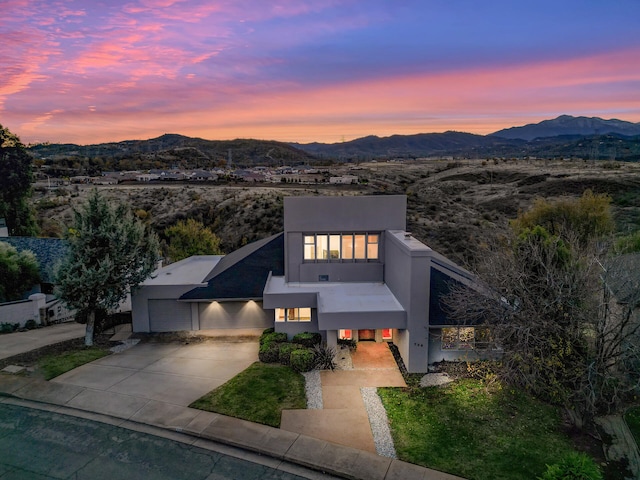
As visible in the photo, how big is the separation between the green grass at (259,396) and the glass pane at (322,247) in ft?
22.0

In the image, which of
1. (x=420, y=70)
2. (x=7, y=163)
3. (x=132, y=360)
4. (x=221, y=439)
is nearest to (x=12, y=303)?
(x=132, y=360)

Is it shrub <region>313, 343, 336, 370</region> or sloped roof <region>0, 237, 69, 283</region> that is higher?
sloped roof <region>0, 237, 69, 283</region>

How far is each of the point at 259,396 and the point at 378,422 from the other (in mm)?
4256

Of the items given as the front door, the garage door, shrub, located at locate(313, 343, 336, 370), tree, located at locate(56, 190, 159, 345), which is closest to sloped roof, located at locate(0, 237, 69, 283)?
tree, located at locate(56, 190, 159, 345)

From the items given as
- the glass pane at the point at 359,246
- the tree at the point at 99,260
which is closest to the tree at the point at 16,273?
the tree at the point at 99,260

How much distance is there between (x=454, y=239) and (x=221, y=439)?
3772cm

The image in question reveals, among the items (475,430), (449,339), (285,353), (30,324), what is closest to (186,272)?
(30,324)

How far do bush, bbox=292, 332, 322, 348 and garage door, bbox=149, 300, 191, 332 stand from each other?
6.22 metres

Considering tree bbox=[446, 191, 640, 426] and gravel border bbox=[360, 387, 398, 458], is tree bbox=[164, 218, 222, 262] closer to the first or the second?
gravel border bbox=[360, 387, 398, 458]

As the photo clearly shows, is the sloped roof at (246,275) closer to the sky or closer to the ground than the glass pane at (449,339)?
closer to the sky

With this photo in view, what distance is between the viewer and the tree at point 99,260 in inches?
739

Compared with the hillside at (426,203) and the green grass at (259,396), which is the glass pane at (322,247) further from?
the hillside at (426,203)

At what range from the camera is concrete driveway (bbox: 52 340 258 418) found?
47.1ft

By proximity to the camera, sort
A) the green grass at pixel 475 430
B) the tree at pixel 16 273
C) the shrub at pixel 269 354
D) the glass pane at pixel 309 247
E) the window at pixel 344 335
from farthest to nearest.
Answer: the tree at pixel 16 273 → the glass pane at pixel 309 247 → the window at pixel 344 335 → the shrub at pixel 269 354 → the green grass at pixel 475 430
